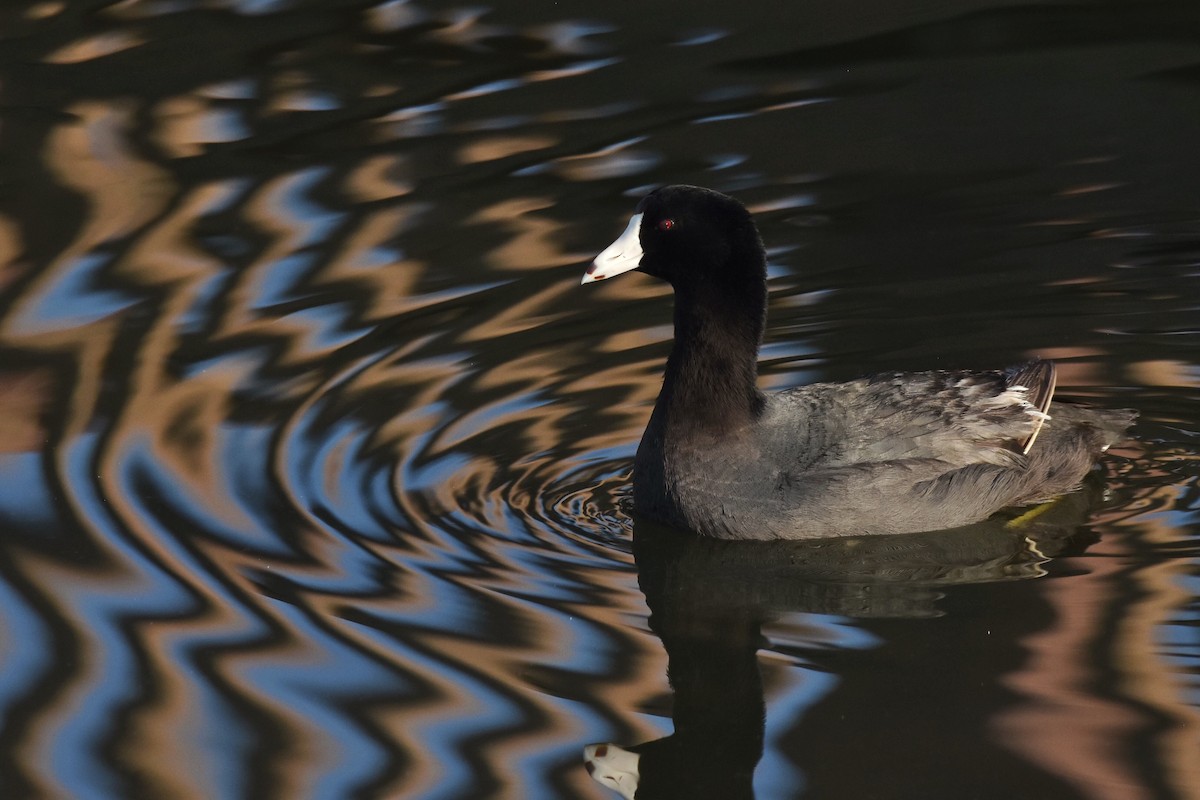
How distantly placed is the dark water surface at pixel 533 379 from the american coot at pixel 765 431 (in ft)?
0.46

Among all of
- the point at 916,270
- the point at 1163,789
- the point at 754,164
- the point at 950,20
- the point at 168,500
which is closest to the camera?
the point at 1163,789

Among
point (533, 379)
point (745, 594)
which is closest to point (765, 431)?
point (745, 594)

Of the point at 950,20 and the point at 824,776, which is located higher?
the point at 950,20

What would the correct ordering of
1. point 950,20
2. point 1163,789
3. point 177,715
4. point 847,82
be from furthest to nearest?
point 950,20 < point 847,82 < point 177,715 < point 1163,789

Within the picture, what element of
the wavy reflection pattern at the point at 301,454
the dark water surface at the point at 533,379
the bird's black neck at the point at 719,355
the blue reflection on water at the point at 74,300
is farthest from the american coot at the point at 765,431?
the blue reflection on water at the point at 74,300

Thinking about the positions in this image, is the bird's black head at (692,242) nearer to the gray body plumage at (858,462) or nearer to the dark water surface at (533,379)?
the gray body plumage at (858,462)

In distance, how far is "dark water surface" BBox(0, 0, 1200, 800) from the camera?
4.63 m

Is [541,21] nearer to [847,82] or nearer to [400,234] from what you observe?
[847,82]

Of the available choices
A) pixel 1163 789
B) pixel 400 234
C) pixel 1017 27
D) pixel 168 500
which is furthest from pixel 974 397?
A: pixel 1017 27

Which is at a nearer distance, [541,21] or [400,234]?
[400,234]

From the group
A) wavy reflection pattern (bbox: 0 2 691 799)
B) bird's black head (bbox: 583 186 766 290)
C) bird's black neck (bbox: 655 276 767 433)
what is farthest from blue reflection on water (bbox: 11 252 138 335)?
bird's black neck (bbox: 655 276 767 433)

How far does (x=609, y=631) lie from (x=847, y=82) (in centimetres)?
580

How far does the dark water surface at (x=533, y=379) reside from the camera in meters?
4.63

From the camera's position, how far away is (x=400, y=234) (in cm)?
844
